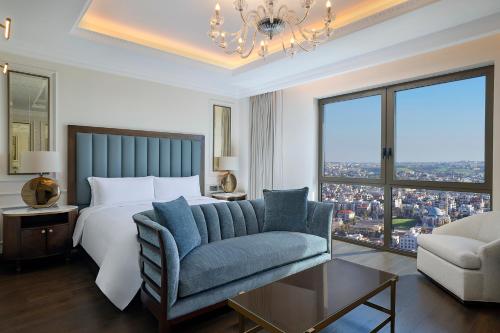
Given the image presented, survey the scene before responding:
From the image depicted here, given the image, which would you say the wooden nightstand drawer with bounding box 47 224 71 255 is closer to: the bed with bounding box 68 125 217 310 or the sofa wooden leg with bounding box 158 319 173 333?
the bed with bounding box 68 125 217 310

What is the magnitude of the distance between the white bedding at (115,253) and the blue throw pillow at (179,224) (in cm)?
37

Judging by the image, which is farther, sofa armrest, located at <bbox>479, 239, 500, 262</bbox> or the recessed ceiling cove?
the recessed ceiling cove

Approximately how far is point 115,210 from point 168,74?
2.36 metres

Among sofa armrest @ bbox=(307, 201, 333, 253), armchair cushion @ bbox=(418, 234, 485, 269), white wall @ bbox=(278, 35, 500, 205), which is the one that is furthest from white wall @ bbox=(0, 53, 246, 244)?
armchair cushion @ bbox=(418, 234, 485, 269)

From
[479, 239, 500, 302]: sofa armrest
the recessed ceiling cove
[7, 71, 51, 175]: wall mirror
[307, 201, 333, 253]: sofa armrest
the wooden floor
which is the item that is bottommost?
the wooden floor

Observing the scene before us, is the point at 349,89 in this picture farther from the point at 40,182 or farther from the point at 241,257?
the point at 40,182

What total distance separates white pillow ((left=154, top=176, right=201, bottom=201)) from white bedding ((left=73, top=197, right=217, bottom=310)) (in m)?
1.00

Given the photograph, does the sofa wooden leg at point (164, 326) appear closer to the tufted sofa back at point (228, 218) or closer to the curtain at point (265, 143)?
the tufted sofa back at point (228, 218)

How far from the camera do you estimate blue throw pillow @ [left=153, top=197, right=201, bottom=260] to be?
2.26 m

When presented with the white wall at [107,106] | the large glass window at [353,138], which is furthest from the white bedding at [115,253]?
the large glass window at [353,138]

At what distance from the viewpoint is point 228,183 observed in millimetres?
5441

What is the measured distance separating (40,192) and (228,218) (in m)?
2.20

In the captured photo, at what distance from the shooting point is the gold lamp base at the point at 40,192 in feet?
10.9

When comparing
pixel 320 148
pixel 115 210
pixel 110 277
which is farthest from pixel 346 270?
pixel 320 148
